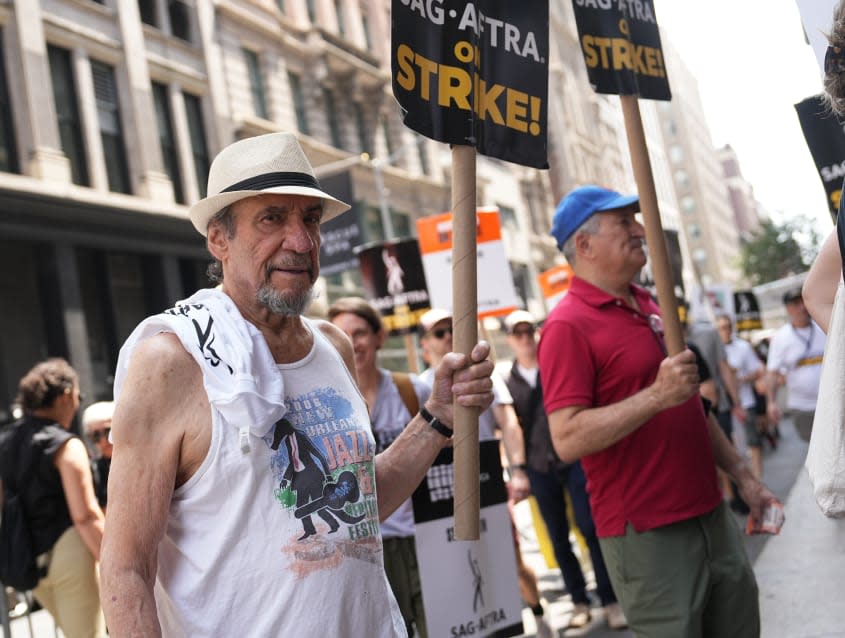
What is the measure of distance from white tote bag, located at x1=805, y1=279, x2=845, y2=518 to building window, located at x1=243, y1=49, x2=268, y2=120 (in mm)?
23715

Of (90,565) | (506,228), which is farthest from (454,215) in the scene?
(506,228)

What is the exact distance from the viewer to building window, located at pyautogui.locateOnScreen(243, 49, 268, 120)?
24.9m

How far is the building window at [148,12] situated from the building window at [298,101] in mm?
6047

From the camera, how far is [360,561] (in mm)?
2354

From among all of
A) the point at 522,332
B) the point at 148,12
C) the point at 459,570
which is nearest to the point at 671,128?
the point at 148,12

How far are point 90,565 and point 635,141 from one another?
3957mm

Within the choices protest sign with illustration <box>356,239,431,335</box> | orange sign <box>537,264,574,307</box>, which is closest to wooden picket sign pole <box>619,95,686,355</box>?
protest sign with illustration <box>356,239,431,335</box>

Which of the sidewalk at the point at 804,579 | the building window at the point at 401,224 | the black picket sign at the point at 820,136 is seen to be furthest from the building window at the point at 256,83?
the black picket sign at the point at 820,136

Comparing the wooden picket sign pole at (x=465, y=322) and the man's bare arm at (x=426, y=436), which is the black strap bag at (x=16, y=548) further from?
the wooden picket sign pole at (x=465, y=322)

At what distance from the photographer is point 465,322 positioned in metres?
2.58

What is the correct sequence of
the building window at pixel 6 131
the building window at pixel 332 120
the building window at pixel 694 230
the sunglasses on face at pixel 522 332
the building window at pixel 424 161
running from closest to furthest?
the sunglasses on face at pixel 522 332 < the building window at pixel 6 131 < the building window at pixel 332 120 < the building window at pixel 424 161 < the building window at pixel 694 230

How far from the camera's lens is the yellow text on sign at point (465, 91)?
272cm

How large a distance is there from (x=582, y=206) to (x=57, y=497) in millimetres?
3483

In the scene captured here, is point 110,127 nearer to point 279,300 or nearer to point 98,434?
point 98,434
